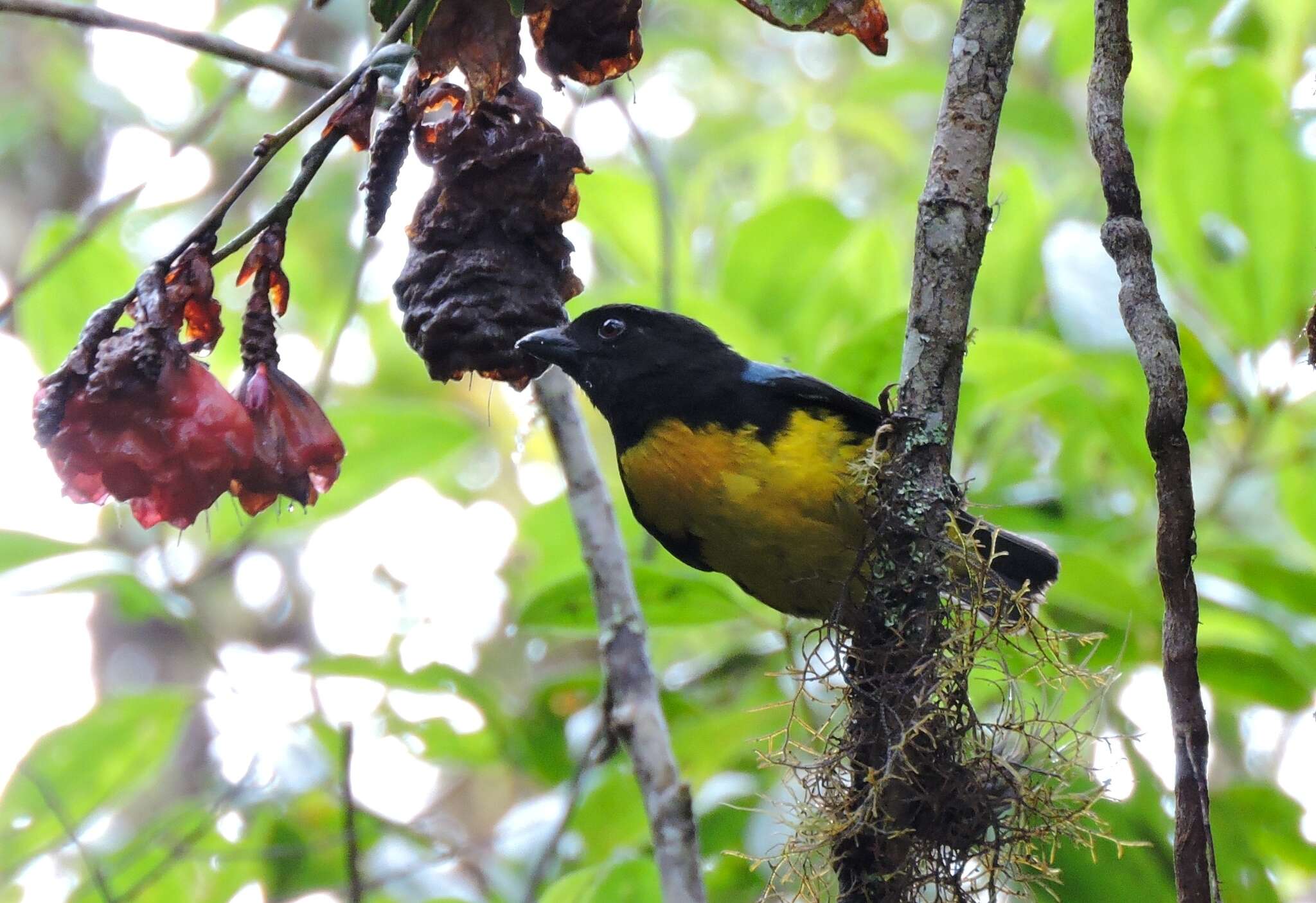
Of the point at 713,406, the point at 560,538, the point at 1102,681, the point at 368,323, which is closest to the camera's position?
the point at 1102,681

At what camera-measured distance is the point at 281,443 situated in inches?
66.3

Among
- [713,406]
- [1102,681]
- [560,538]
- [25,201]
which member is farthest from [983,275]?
[25,201]

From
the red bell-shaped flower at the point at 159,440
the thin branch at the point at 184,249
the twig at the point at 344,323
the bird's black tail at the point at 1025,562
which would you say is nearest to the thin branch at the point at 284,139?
the thin branch at the point at 184,249

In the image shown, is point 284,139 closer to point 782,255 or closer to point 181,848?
point 181,848

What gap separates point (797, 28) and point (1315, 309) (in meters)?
0.80

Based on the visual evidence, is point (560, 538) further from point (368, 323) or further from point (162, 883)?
point (368, 323)

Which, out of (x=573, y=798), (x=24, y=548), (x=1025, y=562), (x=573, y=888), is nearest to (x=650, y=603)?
(x=573, y=798)

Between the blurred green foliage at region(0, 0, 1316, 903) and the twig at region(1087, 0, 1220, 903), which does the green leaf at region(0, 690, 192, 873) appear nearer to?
the blurred green foliage at region(0, 0, 1316, 903)

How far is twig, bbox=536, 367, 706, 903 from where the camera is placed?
2.28 metres

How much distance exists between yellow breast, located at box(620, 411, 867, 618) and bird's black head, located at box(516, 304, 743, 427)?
0.48 ft

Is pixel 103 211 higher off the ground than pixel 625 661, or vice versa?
pixel 103 211

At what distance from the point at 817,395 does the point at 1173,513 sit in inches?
60.6

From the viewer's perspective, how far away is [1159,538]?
1581 mm

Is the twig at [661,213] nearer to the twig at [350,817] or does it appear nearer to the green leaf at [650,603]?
the green leaf at [650,603]
